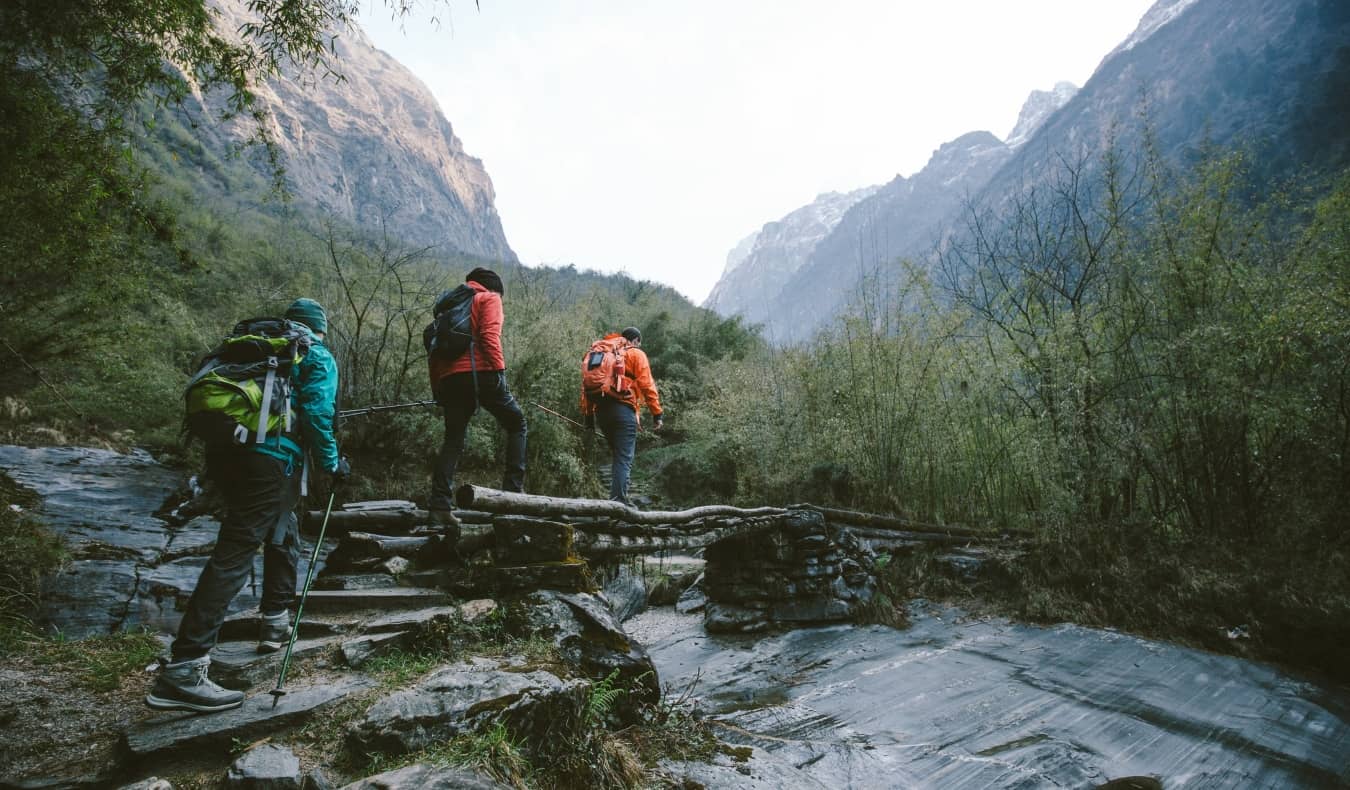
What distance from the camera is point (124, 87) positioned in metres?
3.65

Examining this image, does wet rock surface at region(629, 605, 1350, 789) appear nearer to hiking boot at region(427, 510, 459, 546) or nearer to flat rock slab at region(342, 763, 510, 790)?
flat rock slab at region(342, 763, 510, 790)

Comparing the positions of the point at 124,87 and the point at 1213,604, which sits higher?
the point at 124,87

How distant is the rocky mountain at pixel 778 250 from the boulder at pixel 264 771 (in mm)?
82957

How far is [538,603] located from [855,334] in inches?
264

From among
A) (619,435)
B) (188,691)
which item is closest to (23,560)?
(188,691)

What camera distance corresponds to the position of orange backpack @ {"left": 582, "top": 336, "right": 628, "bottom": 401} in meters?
4.99

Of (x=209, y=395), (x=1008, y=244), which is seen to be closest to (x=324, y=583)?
(x=209, y=395)

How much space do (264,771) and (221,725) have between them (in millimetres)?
359

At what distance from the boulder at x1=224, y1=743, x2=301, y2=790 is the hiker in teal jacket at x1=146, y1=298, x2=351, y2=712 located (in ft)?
1.34

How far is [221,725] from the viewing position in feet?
6.22

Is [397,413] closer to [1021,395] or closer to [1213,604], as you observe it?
[1021,395]

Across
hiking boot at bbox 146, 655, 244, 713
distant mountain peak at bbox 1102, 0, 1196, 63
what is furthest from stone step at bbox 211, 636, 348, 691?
distant mountain peak at bbox 1102, 0, 1196, 63

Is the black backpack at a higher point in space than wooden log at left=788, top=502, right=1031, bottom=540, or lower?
higher

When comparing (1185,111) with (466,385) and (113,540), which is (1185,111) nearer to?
(466,385)
